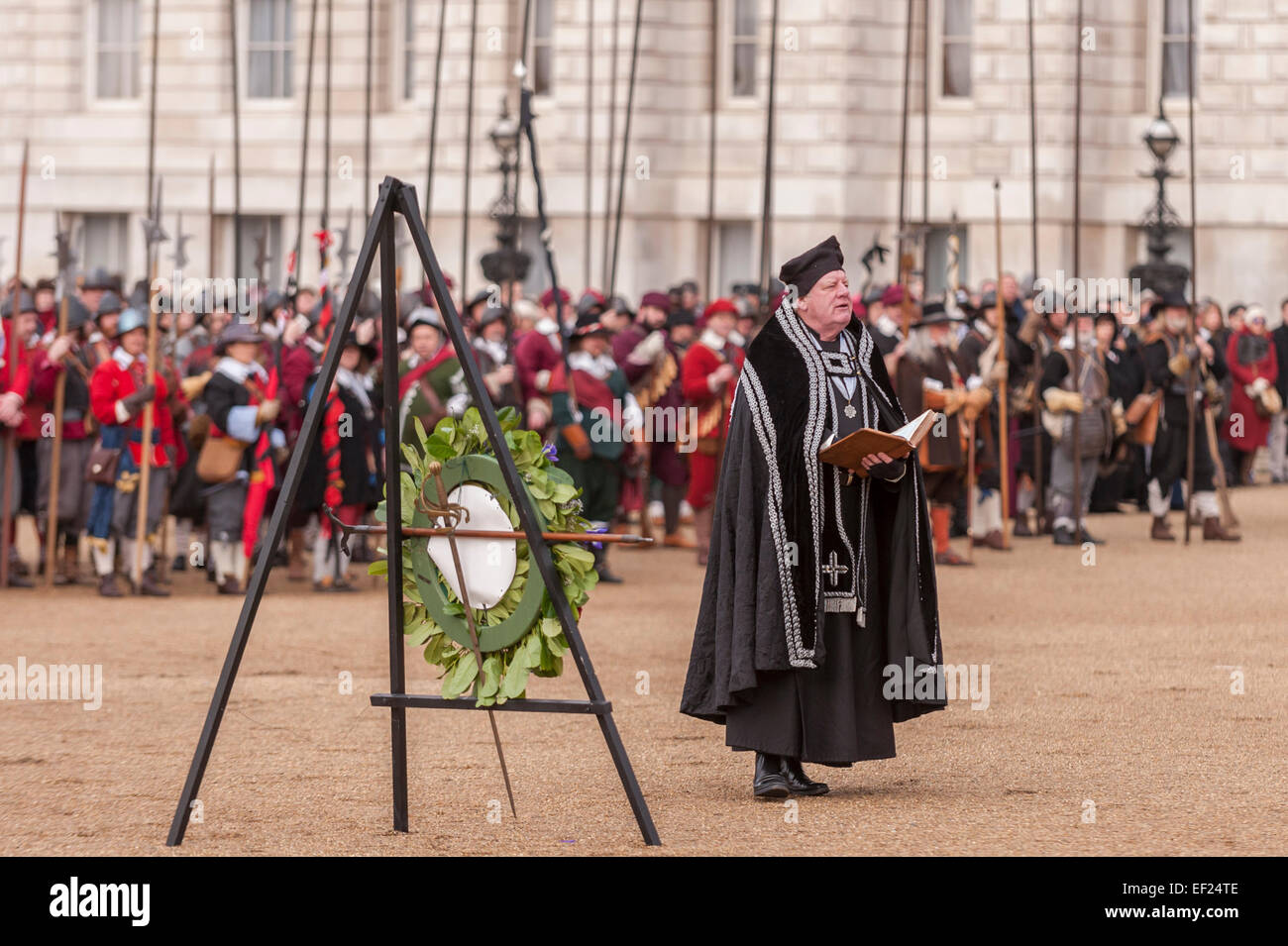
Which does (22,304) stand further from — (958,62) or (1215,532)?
(958,62)

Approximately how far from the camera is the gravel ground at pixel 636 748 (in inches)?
305

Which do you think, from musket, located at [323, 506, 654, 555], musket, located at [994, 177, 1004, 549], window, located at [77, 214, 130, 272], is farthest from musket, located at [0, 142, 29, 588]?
window, located at [77, 214, 130, 272]

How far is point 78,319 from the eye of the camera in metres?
16.2

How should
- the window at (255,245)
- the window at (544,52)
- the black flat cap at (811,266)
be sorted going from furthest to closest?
the window at (544,52)
the window at (255,245)
the black flat cap at (811,266)

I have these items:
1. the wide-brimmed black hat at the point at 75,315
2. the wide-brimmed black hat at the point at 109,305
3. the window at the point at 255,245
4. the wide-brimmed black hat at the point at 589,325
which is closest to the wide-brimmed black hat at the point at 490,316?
the wide-brimmed black hat at the point at 589,325

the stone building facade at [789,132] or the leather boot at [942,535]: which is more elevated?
the stone building facade at [789,132]

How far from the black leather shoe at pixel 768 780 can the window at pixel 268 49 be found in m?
28.8

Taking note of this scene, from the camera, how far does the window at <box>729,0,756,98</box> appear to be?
34.1 meters

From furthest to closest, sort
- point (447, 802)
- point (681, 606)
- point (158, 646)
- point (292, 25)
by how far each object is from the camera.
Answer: point (292, 25)
point (681, 606)
point (158, 646)
point (447, 802)

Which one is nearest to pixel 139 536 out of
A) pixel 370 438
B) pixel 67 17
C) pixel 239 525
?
pixel 239 525

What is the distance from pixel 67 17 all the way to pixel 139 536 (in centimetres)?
2341

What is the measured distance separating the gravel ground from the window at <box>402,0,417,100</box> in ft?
69.9

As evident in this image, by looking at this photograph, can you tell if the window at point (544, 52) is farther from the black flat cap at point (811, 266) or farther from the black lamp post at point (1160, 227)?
the black flat cap at point (811, 266)

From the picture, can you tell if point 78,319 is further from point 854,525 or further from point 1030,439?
point 854,525
